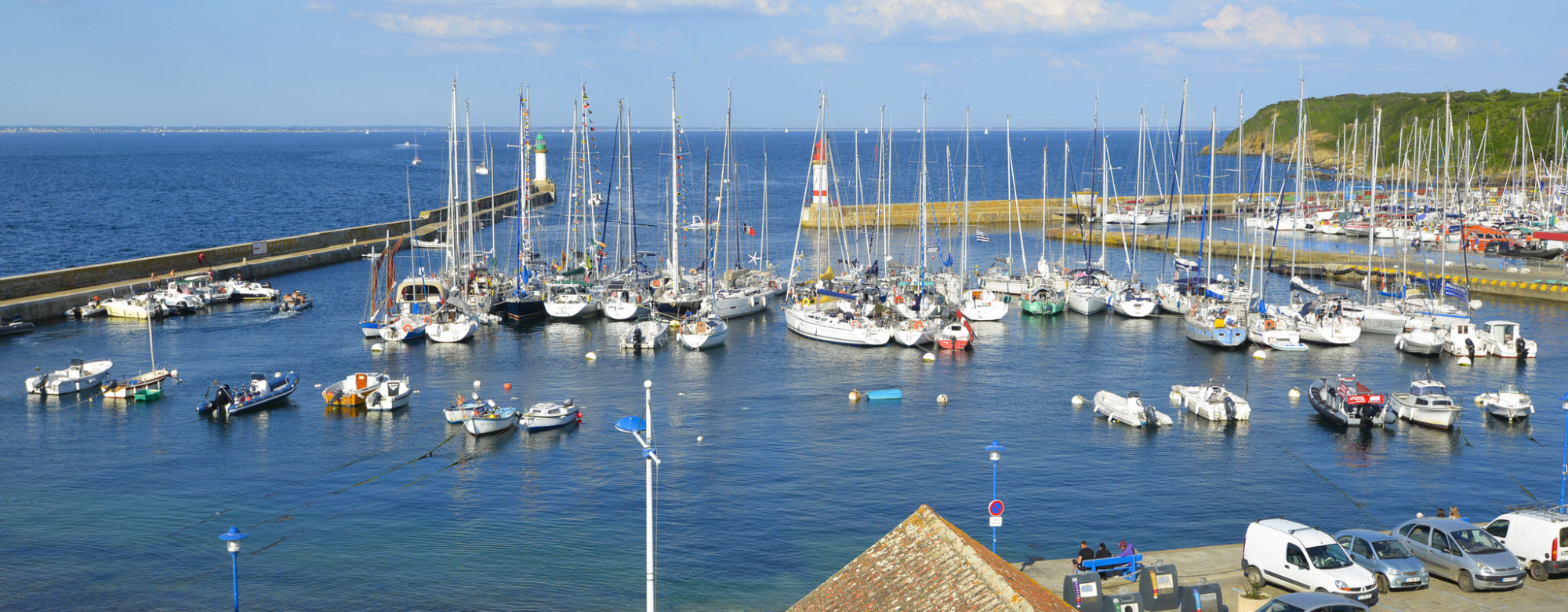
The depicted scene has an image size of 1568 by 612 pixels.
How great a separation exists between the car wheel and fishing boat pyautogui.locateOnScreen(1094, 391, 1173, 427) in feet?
65.4

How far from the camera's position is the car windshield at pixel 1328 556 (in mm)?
23812

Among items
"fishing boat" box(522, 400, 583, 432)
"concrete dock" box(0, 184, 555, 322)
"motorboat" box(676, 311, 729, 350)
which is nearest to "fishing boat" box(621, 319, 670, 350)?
"motorboat" box(676, 311, 729, 350)

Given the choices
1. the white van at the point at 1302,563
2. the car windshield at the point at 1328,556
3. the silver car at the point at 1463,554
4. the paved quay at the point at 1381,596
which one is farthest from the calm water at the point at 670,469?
the car windshield at the point at 1328,556

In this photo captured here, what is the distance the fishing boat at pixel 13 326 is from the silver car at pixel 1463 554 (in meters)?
64.5

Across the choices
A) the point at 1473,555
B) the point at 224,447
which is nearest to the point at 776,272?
the point at 224,447

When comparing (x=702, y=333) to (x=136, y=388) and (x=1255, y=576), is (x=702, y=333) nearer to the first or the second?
(x=136, y=388)

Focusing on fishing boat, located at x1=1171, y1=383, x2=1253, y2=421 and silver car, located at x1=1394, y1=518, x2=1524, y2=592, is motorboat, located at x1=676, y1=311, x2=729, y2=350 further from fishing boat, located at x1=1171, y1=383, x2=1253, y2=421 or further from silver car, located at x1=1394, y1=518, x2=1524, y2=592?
silver car, located at x1=1394, y1=518, x2=1524, y2=592

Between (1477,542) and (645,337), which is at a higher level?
(1477,542)

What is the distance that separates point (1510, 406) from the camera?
44.4 meters

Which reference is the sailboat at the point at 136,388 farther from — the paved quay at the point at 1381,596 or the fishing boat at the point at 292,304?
the paved quay at the point at 1381,596

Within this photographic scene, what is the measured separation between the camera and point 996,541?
32969 mm

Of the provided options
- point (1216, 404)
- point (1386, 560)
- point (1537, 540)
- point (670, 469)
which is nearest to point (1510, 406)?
point (1216, 404)

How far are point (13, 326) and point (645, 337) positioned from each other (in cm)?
3302

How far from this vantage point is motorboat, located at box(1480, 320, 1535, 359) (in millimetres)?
55219
